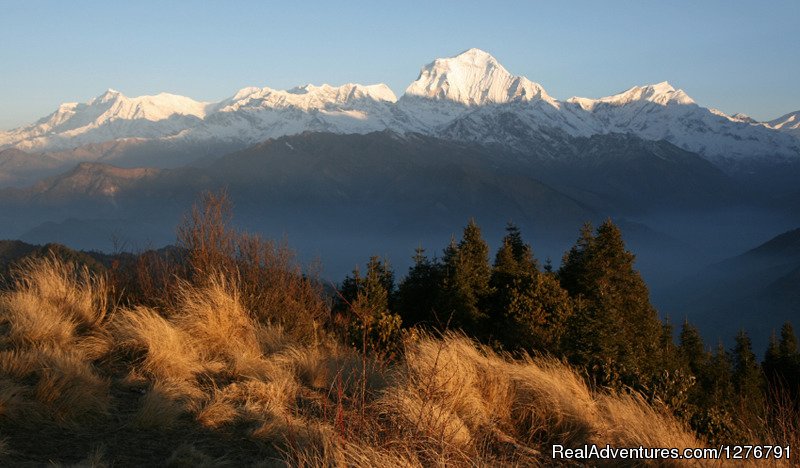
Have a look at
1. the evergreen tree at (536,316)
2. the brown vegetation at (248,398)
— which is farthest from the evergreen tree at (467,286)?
the brown vegetation at (248,398)

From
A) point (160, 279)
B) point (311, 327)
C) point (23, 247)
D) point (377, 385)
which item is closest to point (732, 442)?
point (377, 385)

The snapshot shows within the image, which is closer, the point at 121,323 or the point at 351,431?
the point at 351,431

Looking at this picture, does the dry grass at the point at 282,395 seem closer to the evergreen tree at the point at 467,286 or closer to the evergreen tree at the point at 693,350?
the evergreen tree at the point at 467,286

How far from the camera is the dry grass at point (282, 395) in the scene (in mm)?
5203

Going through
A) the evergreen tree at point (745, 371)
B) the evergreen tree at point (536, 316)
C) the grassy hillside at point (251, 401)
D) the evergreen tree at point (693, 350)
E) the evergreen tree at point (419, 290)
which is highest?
the grassy hillside at point (251, 401)

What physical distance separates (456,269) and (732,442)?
17.4 meters

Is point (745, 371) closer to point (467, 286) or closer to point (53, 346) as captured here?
point (467, 286)

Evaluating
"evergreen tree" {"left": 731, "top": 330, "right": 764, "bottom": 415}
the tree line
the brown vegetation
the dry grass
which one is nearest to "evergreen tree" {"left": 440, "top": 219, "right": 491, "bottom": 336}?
the tree line

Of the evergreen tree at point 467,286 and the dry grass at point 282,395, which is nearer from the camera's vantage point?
Result: the dry grass at point 282,395

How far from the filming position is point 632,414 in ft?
21.0

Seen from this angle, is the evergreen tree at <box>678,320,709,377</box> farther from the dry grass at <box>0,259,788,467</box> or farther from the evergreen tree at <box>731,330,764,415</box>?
the dry grass at <box>0,259,788,467</box>

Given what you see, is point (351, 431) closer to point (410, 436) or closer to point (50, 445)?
point (410, 436)

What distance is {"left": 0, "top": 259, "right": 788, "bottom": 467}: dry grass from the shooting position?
17.1 ft

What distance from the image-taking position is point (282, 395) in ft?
21.0
